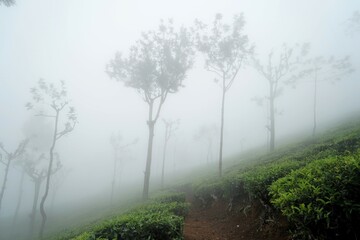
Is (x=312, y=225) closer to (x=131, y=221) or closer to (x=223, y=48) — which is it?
(x=131, y=221)

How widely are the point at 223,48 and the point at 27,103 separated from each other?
905 inches

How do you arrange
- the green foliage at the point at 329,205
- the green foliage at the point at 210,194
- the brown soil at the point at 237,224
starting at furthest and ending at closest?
the green foliage at the point at 210,194, the brown soil at the point at 237,224, the green foliage at the point at 329,205

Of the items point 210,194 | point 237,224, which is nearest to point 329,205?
point 237,224

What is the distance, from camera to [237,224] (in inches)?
361

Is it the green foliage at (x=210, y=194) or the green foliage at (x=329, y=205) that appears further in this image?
the green foliage at (x=210, y=194)

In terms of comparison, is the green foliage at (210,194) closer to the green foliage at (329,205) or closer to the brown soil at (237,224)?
the brown soil at (237,224)

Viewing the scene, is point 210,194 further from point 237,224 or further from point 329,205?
point 329,205

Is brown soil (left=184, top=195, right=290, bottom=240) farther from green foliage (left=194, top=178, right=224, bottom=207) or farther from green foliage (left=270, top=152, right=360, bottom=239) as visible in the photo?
green foliage (left=270, top=152, right=360, bottom=239)

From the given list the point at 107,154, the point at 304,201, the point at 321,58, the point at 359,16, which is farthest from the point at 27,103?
the point at 107,154

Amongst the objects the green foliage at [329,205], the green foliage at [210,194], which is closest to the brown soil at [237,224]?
the green foliage at [210,194]

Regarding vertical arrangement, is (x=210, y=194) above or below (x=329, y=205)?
below

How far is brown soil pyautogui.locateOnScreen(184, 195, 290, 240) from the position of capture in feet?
22.4

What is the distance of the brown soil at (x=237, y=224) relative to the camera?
6.81 meters

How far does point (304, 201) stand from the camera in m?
4.45
